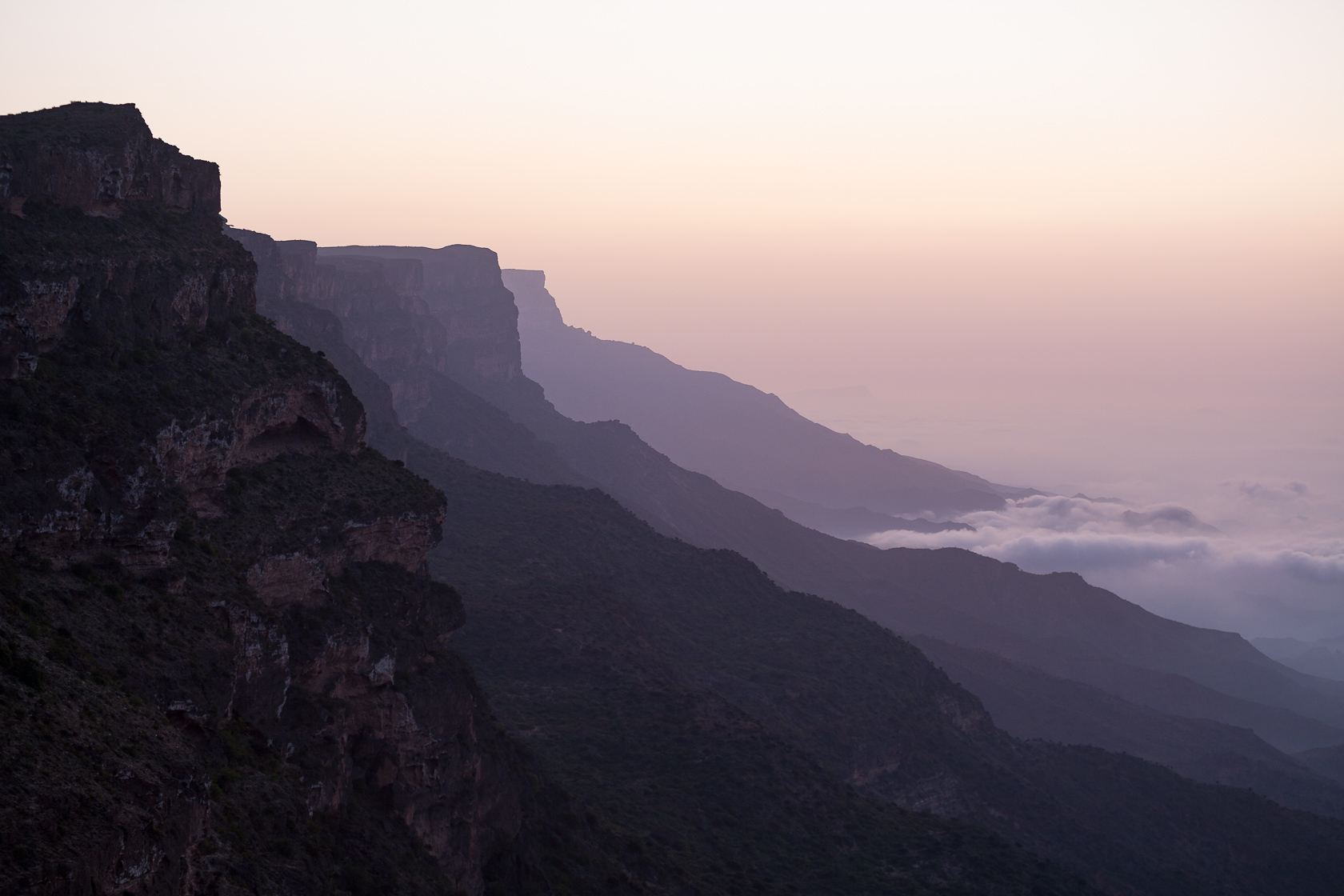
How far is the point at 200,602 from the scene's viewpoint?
21.8 meters

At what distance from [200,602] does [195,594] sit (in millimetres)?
186

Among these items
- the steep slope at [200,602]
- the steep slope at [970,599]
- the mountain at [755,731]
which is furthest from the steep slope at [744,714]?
the steep slope at [970,599]

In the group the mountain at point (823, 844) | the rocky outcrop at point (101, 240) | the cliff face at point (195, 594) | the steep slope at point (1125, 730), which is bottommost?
the steep slope at point (1125, 730)

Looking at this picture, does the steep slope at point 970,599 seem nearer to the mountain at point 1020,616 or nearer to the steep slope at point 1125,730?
the mountain at point 1020,616

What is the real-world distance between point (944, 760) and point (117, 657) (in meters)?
57.3

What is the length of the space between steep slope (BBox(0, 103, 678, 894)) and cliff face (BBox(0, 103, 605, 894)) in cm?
7

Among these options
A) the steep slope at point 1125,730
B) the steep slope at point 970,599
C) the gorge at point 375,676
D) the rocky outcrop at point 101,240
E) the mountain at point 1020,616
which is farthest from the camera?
the steep slope at point 970,599

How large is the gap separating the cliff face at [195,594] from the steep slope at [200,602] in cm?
7

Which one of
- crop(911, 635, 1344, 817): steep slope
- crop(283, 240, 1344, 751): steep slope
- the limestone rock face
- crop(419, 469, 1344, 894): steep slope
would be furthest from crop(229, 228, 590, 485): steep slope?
the limestone rock face

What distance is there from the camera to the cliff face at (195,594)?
→ 15.9 meters

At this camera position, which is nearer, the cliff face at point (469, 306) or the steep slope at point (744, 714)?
→ the steep slope at point (744, 714)

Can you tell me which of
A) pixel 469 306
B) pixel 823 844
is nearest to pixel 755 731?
pixel 823 844

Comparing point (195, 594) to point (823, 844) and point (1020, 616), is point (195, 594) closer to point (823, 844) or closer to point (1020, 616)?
point (823, 844)

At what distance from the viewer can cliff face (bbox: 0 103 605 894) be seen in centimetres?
1591
